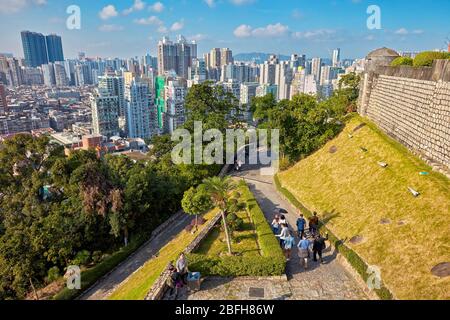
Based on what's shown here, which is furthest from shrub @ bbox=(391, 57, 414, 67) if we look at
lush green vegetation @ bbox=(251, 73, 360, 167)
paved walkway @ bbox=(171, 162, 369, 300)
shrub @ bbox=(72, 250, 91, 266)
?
shrub @ bbox=(72, 250, 91, 266)

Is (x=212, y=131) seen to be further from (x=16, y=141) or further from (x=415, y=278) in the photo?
(x=415, y=278)

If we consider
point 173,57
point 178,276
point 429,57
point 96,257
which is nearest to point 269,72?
point 173,57

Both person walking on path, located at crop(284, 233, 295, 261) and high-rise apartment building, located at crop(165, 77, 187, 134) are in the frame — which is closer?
person walking on path, located at crop(284, 233, 295, 261)

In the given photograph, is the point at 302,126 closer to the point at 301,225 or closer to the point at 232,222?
the point at 232,222

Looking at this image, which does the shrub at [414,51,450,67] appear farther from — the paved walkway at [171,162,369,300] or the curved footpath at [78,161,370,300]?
the paved walkway at [171,162,369,300]

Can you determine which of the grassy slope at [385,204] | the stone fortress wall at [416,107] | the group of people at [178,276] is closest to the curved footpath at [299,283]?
the group of people at [178,276]
